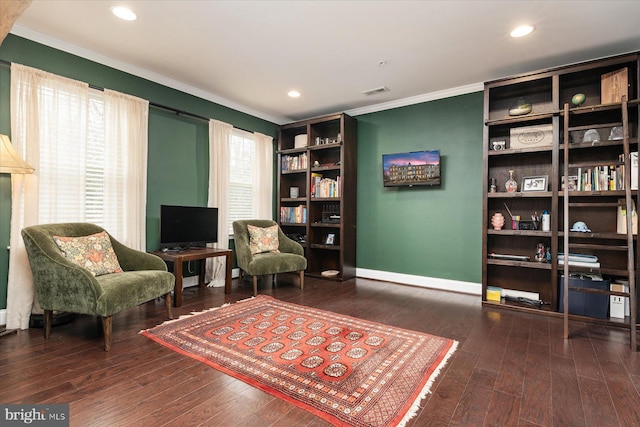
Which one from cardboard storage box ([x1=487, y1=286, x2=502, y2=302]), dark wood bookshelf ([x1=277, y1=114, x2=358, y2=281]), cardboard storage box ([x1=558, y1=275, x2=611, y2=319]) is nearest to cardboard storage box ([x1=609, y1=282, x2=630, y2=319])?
cardboard storage box ([x1=558, y1=275, x2=611, y2=319])

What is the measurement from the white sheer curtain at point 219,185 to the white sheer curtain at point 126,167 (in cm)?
91

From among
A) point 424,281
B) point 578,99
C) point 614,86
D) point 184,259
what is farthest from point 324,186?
point 614,86

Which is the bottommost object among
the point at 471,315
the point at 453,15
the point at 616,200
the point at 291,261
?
the point at 471,315

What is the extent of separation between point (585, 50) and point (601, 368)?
300cm

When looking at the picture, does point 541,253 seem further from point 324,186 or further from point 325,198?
point 324,186

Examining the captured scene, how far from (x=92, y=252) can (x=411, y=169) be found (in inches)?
155

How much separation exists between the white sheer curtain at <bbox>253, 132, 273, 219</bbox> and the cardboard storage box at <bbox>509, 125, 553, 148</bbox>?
3.56 m

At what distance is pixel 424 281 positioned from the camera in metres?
4.47

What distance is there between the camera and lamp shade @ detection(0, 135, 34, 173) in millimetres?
2436

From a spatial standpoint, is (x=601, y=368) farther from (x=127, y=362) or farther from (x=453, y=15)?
(x=127, y=362)

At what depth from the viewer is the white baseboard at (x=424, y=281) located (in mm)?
4129

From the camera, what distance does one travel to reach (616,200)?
3.23 meters

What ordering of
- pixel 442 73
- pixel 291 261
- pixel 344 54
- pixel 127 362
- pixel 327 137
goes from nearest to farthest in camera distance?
pixel 127 362
pixel 344 54
pixel 442 73
pixel 291 261
pixel 327 137

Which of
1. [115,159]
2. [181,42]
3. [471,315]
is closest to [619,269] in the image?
[471,315]
